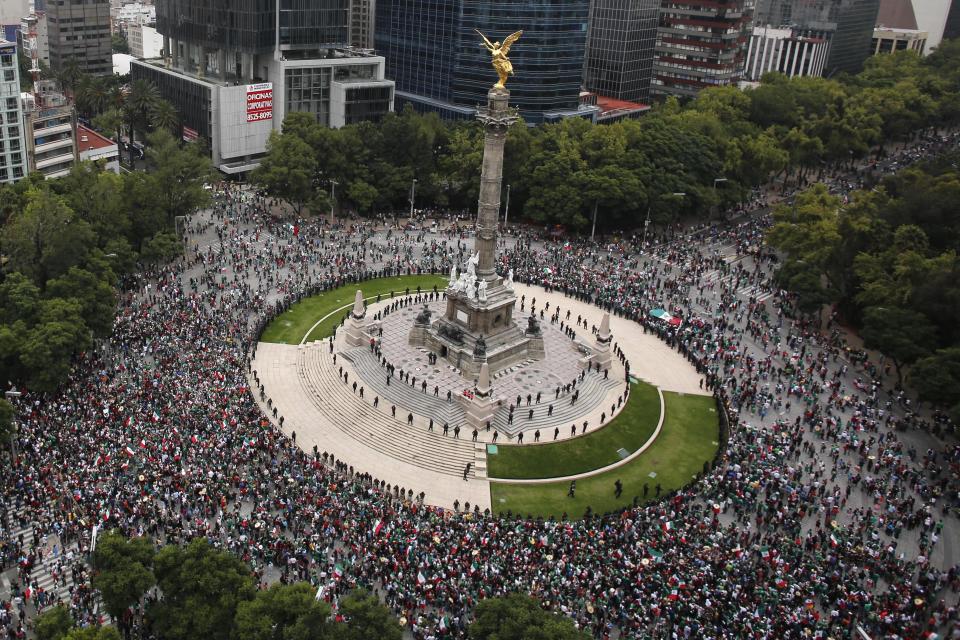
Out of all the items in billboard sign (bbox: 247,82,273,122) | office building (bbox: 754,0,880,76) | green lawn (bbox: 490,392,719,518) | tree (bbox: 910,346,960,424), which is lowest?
green lawn (bbox: 490,392,719,518)

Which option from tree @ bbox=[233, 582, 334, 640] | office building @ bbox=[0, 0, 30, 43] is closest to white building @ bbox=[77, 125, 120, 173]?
tree @ bbox=[233, 582, 334, 640]

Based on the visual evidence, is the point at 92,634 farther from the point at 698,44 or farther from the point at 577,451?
the point at 698,44

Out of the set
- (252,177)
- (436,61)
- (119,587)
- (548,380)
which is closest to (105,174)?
(252,177)

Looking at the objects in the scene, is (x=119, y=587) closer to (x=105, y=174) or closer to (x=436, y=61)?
(x=105, y=174)

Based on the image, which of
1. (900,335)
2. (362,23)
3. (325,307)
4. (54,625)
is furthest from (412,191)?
(362,23)

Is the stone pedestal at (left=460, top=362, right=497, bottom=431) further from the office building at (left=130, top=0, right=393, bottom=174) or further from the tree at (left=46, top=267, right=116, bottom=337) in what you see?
the office building at (left=130, top=0, right=393, bottom=174)

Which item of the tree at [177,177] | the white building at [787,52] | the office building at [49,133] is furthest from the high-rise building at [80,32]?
the white building at [787,52]
